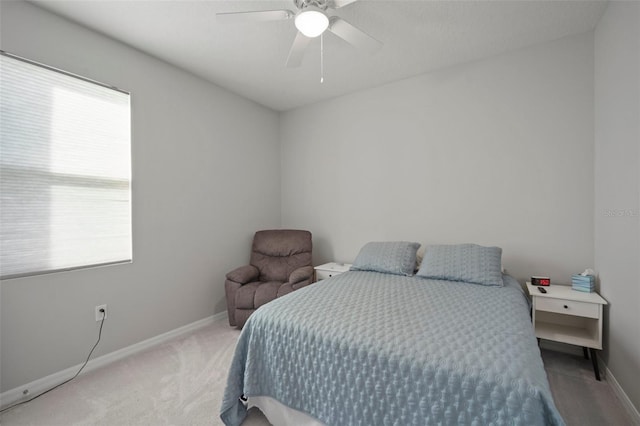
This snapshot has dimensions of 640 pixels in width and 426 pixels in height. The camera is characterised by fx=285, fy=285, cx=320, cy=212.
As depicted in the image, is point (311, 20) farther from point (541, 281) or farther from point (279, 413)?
point (541, 281)

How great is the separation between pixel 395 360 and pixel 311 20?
72.5 inches

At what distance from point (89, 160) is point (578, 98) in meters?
3.97

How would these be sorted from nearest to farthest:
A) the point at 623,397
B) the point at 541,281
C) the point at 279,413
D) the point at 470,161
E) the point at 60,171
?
the point at 279,413, the point at 623,397, the point at 60,171, the point at 541,281, the point at 470,161

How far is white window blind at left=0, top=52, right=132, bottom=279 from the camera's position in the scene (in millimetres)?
1872

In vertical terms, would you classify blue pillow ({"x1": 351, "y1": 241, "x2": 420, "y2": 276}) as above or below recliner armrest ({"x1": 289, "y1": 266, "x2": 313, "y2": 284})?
above

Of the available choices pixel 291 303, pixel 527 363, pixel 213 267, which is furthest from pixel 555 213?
pixel 213 267

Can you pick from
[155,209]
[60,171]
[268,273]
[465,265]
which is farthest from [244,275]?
[465,265]

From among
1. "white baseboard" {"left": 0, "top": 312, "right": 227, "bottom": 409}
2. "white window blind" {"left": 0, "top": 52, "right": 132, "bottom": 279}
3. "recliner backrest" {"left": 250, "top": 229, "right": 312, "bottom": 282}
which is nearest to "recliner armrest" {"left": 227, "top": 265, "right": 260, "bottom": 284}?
"recliner backrest" {"left": 250, "top": 229, "right": 312, "bottom": 282}

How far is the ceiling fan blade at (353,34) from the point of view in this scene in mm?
1798

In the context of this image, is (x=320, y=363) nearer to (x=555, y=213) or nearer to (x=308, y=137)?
(x=555, y=213)

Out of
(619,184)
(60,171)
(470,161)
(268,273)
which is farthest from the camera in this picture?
(268,273)

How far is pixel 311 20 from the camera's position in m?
1.66

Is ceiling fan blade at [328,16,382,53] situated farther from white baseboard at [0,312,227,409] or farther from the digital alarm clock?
white baseboard at [0,312,227,409]

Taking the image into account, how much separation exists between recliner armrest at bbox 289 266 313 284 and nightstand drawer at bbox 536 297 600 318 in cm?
197
